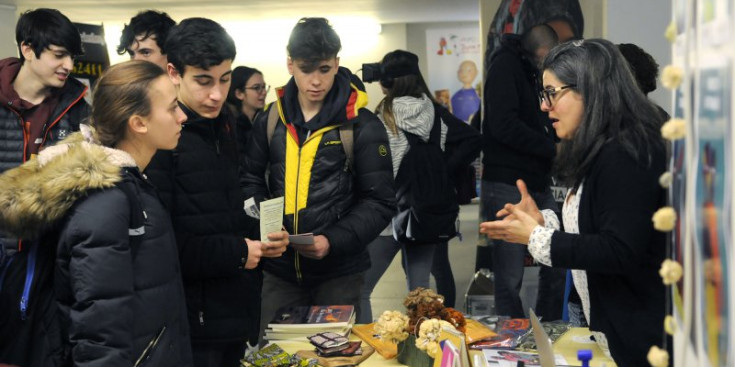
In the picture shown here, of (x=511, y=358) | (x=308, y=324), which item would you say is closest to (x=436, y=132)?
(x=308, y=324)

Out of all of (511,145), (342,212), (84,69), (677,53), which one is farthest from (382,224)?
(84,69)

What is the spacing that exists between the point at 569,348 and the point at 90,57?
3.63m

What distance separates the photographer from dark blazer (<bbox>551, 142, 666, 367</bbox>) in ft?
5.92

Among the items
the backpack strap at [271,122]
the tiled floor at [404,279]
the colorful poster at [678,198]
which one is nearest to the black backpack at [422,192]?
the tiled floor at [404,279]

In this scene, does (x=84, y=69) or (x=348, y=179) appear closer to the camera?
(x=348, y=179)

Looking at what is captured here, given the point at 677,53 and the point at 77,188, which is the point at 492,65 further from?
the point at 677,53

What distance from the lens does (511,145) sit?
392 cm

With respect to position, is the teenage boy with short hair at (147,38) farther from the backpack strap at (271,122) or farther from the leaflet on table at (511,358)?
the leaflet on table at (511,358)

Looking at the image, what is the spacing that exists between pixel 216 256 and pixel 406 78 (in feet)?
7.72

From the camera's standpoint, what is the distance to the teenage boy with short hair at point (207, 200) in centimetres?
225

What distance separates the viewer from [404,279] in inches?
279

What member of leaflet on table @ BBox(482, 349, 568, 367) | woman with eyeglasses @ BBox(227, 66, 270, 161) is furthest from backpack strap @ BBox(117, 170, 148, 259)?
woman with eyeglasses @ BBox(227, 66, 270, 161)

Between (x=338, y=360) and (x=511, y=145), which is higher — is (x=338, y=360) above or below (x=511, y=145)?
below

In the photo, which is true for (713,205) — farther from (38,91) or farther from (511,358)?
(38,91)
